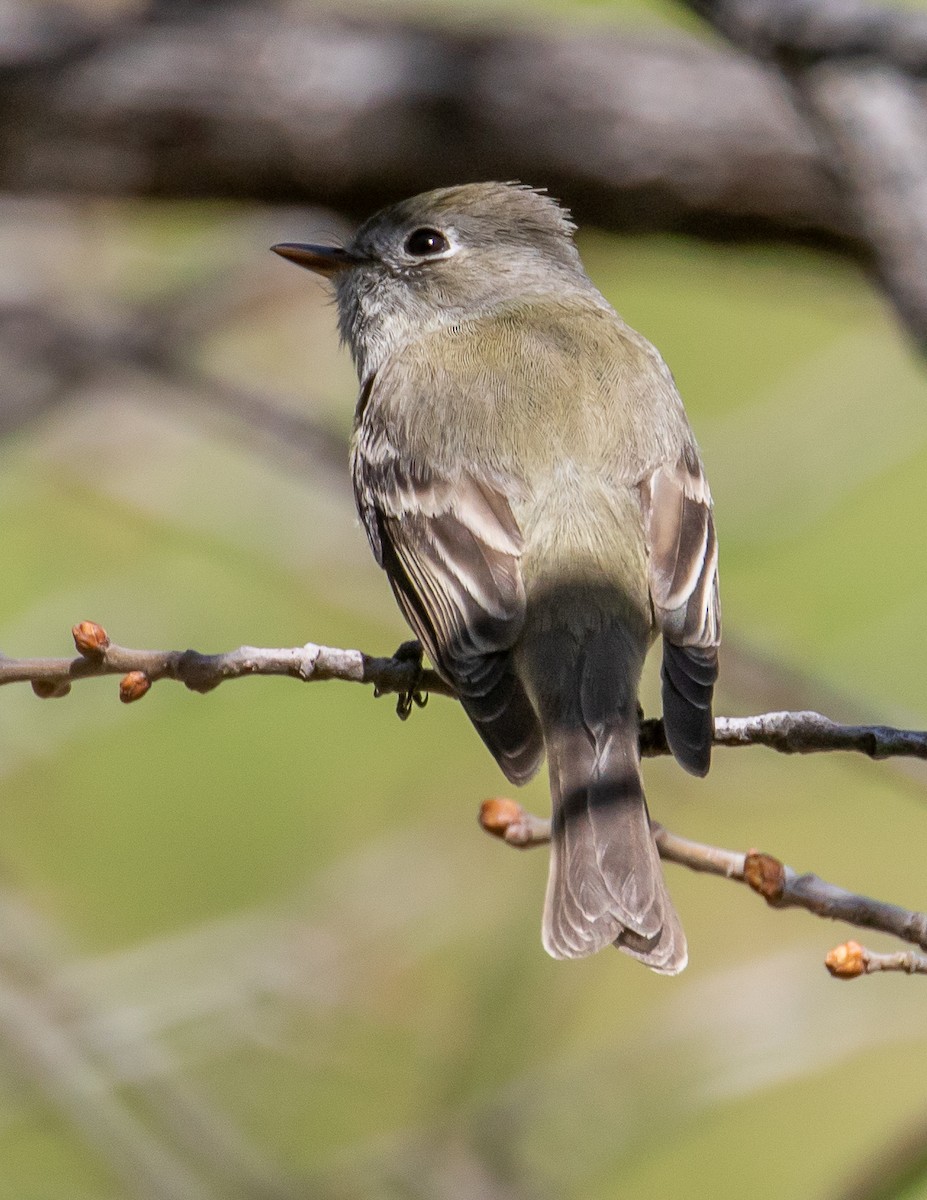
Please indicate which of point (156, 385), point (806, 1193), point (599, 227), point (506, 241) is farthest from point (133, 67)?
point (806, 1193)

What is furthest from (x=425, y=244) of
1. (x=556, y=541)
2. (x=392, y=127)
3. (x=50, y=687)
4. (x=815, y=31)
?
(x=50, y=687)

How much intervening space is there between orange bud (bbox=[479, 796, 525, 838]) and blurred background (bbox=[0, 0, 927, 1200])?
1302mm

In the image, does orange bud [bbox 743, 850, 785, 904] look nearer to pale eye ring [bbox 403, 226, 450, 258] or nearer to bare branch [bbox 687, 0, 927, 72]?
bare branch [bbox 687, 0, 927, 72]

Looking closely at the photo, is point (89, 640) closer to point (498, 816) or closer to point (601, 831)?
point (498, 816)

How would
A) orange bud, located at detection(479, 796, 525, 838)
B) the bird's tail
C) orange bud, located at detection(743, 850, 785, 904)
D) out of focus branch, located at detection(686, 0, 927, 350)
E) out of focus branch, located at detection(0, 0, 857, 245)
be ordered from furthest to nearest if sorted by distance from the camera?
out of focus branch, located at detection(0, 0, 857, 245), out of focus branch, located at detection(686, 0, 927, 350), the bird's tail, orange bud, located at detection(479, 796, 525, 838), orange bud, located at detection(743, 850, 785, 904)

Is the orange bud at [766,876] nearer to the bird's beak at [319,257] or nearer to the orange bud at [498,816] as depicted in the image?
the orange bud at [498,816]

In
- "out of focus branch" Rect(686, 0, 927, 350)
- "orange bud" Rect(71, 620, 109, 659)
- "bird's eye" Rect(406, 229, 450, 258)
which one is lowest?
"orange bud" Rect(71, 620, 109, 659)

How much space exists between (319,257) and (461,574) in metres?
1.26

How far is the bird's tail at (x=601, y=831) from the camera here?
111 inches

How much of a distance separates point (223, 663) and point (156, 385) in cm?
302

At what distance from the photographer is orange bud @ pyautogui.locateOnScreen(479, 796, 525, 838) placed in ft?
8.72

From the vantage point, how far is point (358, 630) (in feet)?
20.5

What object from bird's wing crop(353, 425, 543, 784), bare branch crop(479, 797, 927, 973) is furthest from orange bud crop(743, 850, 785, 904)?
bird's wing crop(353, 425, 543, 784)

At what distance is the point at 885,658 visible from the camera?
5.11 metres
